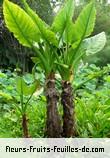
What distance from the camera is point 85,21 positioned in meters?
3.51

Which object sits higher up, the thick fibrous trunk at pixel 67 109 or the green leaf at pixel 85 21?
the green leaf at pixel 85 21

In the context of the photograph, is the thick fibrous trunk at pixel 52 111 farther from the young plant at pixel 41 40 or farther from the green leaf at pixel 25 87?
the green leaf at pixel 25 87

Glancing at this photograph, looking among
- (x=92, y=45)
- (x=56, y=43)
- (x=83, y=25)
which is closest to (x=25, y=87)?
(x=56, y=43)

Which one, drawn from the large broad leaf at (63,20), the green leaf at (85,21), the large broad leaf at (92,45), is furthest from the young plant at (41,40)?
the large broad leaf at (92,45)

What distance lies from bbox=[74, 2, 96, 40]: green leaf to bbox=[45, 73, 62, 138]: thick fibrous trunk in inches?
17.1

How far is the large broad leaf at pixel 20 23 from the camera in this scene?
10.7ft

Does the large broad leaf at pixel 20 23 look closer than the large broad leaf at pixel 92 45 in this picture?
Yes

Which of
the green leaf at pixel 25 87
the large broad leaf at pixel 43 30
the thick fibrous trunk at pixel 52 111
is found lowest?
the thick fibrous trunk at pixel 52 111

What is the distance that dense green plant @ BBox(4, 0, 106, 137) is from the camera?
3357mm

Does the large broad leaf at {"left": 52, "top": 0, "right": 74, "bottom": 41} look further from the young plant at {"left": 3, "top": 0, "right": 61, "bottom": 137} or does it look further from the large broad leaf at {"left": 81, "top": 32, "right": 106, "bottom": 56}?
the large broad leaf at {"left": 81, "top": 32, "right": 106, "bottom": 56}

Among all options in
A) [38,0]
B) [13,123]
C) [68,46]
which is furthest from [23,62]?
[68,46]

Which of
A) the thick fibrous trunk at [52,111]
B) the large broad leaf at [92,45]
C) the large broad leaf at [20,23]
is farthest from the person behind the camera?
the large broad leaf at [92,45]

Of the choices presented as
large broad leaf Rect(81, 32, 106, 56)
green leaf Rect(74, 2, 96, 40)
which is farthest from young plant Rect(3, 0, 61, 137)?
large broad leaf Rect(81, 32, 106, 56)

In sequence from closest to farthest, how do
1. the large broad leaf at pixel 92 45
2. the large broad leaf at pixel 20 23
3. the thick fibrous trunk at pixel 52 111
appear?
the large broad leaf at pixel 20 23
the thick fibrous trunk at pixel 52 111
the large broad leaf at pixel 92 45
